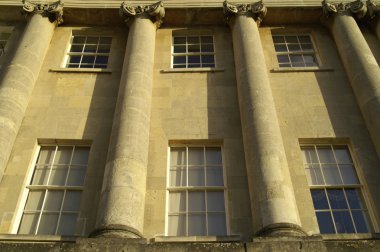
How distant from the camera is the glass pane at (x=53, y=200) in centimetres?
1198

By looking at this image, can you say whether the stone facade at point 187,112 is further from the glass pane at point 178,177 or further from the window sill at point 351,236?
the glass pane at point 178,177

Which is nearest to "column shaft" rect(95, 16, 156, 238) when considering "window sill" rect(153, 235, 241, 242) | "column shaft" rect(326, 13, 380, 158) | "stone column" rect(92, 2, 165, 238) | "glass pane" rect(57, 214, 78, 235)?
"stone column" rect(92, 2, 165, 238)

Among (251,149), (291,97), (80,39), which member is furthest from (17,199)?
(291,97)

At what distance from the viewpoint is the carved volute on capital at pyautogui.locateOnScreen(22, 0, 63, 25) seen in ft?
55.3

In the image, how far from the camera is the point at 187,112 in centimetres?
1411

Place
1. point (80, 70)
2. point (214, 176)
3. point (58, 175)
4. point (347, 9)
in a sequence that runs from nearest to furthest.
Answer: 1. point (214, 176)
2. point (58, 175)
3. point (80, 70)
4. point (347, 9)

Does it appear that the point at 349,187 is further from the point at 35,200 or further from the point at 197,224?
the point at 35,200

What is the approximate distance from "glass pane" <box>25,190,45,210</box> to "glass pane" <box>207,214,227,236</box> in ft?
15.0

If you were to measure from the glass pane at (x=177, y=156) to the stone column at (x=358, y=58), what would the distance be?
18.3 feet

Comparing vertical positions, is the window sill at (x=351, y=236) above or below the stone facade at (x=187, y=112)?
below

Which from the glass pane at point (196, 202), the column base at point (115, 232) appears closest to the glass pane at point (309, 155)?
the glass pane at point (196, 202)

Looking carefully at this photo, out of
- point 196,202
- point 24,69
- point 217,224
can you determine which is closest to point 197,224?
point 217,224

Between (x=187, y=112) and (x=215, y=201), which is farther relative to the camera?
(x=187, y=112)

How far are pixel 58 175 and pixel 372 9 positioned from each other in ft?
42.6
